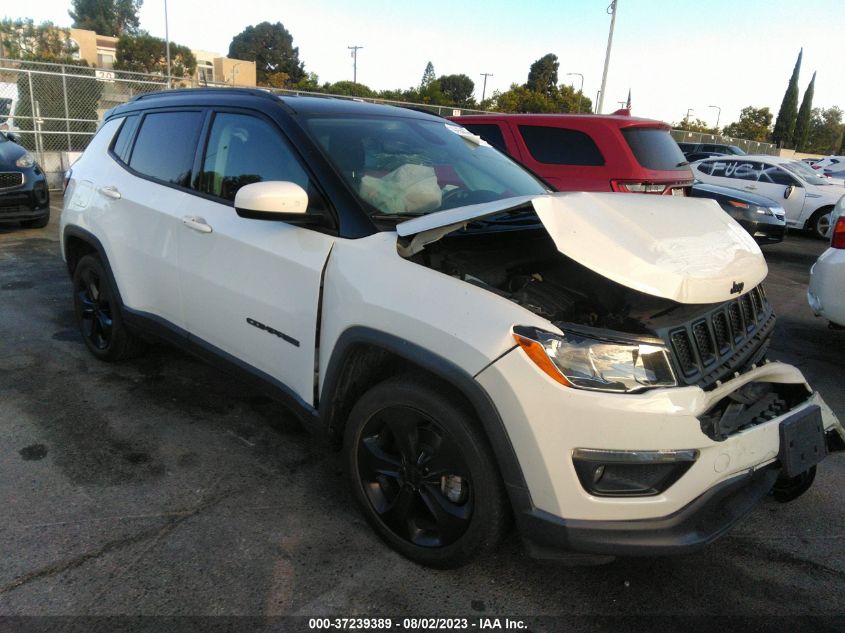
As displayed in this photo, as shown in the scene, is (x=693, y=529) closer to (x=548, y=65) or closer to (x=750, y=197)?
(x=750, y=197)

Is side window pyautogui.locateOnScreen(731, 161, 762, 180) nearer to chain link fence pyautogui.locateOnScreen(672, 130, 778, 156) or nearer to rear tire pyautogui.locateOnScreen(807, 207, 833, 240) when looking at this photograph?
rear tire pyautogui.locateOnScreen(807, 207, 833, 240)

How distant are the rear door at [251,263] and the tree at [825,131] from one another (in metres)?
83.2

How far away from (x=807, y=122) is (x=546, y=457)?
74822 mm

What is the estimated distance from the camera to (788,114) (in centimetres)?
6219

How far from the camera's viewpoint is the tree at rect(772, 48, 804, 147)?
61.7m

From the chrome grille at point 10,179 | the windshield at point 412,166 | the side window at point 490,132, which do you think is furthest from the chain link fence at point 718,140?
the windshield at point 412,166

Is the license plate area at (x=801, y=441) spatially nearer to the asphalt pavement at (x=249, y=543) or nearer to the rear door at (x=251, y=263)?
the asphalt pavement at (x=249, y=543)

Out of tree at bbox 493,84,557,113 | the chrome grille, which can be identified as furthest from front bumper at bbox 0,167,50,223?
tree at bbox 493,84,557,113

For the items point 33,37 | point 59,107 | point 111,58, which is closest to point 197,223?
point 59,107

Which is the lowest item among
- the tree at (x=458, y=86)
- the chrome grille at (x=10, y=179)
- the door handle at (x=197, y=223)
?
the chrome grille at (x=10, y=179)

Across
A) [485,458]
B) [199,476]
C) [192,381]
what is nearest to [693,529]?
[485,458]

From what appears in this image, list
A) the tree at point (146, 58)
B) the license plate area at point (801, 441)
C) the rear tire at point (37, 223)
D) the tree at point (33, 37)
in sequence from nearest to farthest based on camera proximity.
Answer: the license plate area at point (801, 441) → the rear tire at point (37, 223) → the tree at point (33, 37) → the tree at point (146, 58)

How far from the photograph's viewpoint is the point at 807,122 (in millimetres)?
63344

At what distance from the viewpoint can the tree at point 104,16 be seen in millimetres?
99375
